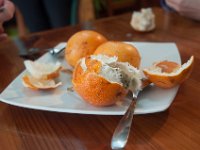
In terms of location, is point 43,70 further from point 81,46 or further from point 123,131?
point 123,131

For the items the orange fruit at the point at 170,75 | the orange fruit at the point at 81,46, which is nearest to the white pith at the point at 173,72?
the orange fruit at the point at 170,75

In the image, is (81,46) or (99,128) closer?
(99,128)

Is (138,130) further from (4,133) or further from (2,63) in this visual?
(2,63)

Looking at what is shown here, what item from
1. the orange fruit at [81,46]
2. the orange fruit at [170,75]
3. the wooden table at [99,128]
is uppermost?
the orange fruit at [81,46]

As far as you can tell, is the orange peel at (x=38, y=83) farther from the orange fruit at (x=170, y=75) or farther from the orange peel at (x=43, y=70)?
the orange fruit at (x=170, y=75)

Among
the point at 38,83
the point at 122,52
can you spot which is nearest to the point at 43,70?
the point at 38,83

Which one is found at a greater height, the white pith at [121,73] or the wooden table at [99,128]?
the white pith at [121,73]
